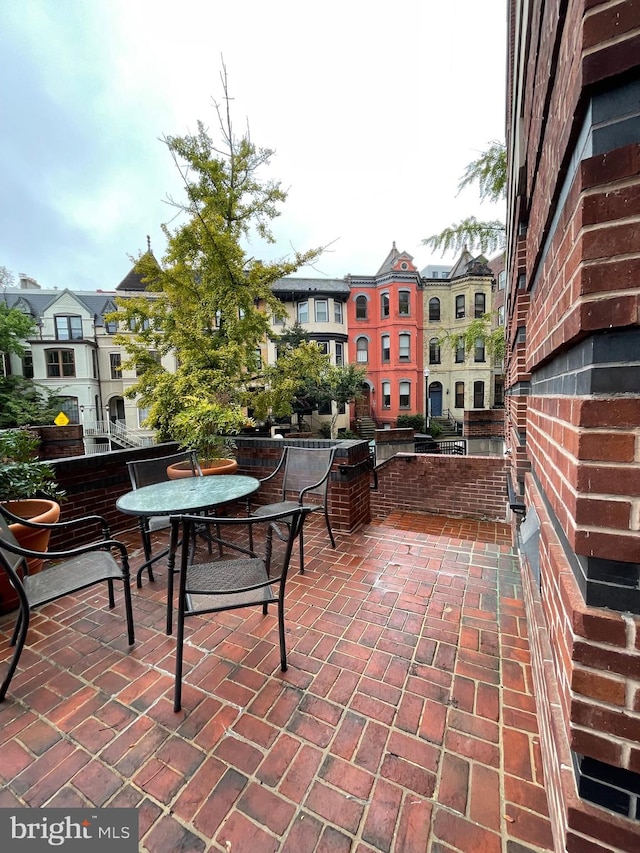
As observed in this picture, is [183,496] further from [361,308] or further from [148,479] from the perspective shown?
[361,308]

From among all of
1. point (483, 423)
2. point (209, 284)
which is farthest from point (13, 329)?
point (483, 423)

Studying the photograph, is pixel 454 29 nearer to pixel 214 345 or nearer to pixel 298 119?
pixel 298 119

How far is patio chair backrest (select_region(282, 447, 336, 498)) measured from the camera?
3.42m

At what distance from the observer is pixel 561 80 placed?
1.04 meters

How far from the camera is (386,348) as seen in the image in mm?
21016

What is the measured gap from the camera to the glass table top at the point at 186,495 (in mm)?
2293

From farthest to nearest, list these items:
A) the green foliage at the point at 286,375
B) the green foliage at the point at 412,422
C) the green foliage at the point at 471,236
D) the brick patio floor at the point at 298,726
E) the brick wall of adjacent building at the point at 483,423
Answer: the green foliage at the point at 412,422, the brick wall of adjacent building at the point at 483,423, the green foliage at the point at 471,236, the green foliage at the point at 286,375, the brick patio floor at the point at 298,726

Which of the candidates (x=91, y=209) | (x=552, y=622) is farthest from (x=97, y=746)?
(x=91, y=209)

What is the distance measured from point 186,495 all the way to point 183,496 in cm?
3

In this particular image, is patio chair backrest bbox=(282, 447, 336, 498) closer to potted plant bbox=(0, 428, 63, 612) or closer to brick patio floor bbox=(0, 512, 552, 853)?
brick patio floor bbox=(0, 512, 552, 853)

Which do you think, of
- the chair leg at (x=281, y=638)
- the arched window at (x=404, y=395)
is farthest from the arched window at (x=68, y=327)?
the chair leg at (x=281, y=638)

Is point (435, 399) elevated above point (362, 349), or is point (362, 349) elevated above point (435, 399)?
point (362, 349)

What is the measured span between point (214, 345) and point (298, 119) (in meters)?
4.69

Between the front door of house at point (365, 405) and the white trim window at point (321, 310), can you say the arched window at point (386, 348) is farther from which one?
the white trim window at point (321, 310)
